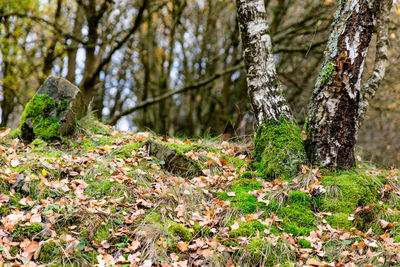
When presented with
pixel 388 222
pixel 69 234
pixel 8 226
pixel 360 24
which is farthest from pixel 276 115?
pixel 8 226

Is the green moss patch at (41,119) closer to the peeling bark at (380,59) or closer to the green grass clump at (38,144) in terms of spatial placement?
the green grass clump at (38,144)

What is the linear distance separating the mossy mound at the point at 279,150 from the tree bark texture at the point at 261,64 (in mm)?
158

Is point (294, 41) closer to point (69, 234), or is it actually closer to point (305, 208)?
point (305, 208)

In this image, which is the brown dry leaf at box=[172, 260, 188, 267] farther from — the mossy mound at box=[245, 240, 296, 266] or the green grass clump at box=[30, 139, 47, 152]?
the green grass clump at box=[30, 139, 47, 152]

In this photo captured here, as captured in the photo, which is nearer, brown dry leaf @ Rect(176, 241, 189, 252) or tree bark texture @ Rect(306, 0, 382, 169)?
brown dry leaf @ Rect(176, 241, 189, 252)

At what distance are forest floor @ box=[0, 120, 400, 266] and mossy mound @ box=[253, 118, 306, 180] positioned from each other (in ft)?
0.49

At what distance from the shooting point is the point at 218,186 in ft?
14.1

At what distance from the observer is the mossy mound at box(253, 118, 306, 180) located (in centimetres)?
431

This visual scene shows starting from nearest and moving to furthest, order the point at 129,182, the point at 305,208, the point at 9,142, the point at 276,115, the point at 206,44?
the point at 305,208 < the point at 129,182 < the point at 276,115 < the point at 9,142 < the point at 206,44

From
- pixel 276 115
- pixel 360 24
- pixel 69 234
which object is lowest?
pixel 69 234

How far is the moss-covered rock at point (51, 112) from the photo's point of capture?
5090mm

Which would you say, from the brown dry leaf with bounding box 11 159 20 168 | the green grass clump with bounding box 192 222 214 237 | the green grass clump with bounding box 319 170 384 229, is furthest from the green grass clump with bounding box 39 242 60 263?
the green grass clump with bounding box 319 170 384 229

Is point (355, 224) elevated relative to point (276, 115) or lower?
lower

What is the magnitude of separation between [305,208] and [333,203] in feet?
1.25
